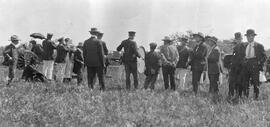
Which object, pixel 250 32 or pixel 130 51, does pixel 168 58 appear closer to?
pixel 130 51

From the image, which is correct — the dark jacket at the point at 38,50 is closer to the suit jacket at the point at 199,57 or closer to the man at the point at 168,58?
the man at the point at 168,58

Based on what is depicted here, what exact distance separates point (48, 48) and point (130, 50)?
12.5 ft

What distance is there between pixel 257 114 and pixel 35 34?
9837 millimetres

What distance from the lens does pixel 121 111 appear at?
1003 centimetres

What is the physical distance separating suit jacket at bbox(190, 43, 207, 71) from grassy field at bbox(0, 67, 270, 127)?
2.50 meters

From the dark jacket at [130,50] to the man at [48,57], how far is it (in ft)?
11.0

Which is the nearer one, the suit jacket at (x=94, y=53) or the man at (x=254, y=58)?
the man at (x=254, y=58)

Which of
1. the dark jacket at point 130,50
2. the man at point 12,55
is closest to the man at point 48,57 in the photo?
the man at point 12,55

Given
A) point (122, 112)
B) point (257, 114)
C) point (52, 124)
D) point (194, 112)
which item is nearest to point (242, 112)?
point (257, 114)

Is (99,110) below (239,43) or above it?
below

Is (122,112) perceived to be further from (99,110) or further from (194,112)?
(194,112)

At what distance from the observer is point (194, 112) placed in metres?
10.4

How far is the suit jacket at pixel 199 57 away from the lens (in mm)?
15430

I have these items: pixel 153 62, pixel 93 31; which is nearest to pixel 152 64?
pixel 153 62
